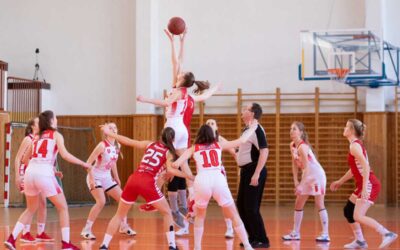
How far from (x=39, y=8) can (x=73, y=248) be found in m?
14.0

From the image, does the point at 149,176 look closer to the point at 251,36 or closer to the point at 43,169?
the point at 43,169

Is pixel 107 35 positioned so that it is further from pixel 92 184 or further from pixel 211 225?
pixel 92 184

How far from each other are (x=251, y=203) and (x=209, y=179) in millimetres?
1351

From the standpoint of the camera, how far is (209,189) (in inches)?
310

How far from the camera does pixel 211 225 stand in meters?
12.7

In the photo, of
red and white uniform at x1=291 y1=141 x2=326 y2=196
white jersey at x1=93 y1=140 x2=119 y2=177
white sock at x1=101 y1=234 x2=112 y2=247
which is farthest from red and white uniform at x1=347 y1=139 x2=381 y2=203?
white jersey at x1=93 y1=140 x2=119 y2=177

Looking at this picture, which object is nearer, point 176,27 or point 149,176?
point 149,176

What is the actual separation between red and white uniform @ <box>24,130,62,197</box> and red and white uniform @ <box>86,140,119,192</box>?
1893mm

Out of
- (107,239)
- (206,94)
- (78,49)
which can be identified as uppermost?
(78,49)

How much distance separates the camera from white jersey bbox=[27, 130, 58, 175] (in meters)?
8.37

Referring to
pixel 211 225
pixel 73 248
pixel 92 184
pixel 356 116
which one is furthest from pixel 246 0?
pixel 73 248

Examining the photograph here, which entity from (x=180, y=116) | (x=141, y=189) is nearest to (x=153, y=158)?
(x=141, y=189)

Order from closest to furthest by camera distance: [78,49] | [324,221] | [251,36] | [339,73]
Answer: [324,221] < [339,73] < [251,36] < [78,49]

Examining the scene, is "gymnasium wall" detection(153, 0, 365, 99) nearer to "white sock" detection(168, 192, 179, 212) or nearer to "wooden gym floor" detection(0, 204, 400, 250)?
"wooden gym floor" detection(0, 204, 400, 250)
